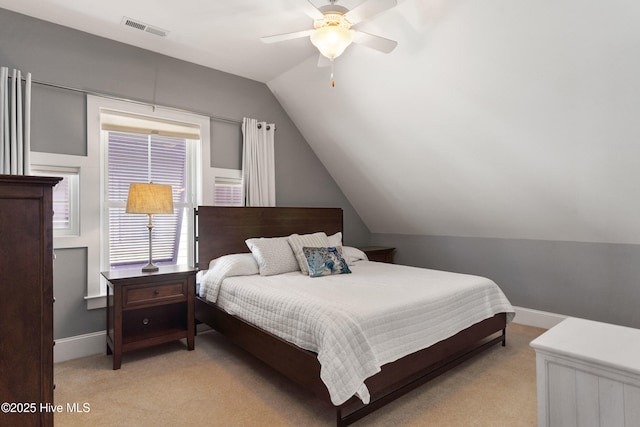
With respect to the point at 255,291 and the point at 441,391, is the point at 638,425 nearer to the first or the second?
the point at 441,391

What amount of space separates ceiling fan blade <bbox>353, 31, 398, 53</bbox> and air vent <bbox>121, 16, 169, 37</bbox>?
1.71 m

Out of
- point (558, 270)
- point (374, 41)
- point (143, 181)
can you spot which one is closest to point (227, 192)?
point (143, 181)

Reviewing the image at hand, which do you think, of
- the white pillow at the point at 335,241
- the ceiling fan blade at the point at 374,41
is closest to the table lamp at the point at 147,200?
the white pillow at the point at 335,241

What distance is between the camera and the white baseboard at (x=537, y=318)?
366 cm

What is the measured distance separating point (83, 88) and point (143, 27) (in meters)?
0.74

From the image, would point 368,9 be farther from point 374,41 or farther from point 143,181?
point 143,181

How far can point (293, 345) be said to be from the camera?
7.07ft

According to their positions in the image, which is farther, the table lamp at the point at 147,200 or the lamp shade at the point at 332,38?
the table lamp at the point at 147,200

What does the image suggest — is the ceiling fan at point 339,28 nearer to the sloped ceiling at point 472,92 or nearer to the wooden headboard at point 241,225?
the sloped ceiling at point 472,92

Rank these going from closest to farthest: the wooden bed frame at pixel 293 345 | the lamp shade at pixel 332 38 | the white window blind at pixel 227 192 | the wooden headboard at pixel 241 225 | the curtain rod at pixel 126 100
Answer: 1. the wooden bed frame at pixel 293 345
2. the lamp shade at pixel 332 38
3. the curtain rod at pixel 126 100
4. the wooden headboard at pixel 241 225
5. the white window blind at pixel 227 192

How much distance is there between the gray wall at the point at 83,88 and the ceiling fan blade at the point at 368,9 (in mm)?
2058

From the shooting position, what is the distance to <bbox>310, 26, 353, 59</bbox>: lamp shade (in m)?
2.29

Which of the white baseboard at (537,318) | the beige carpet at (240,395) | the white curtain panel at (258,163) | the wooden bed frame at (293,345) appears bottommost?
the beige carpet at (240,395)

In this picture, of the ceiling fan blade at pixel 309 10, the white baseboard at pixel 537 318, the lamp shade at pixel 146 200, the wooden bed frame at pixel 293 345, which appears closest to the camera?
the wooden bed frame at pixel 293 345
